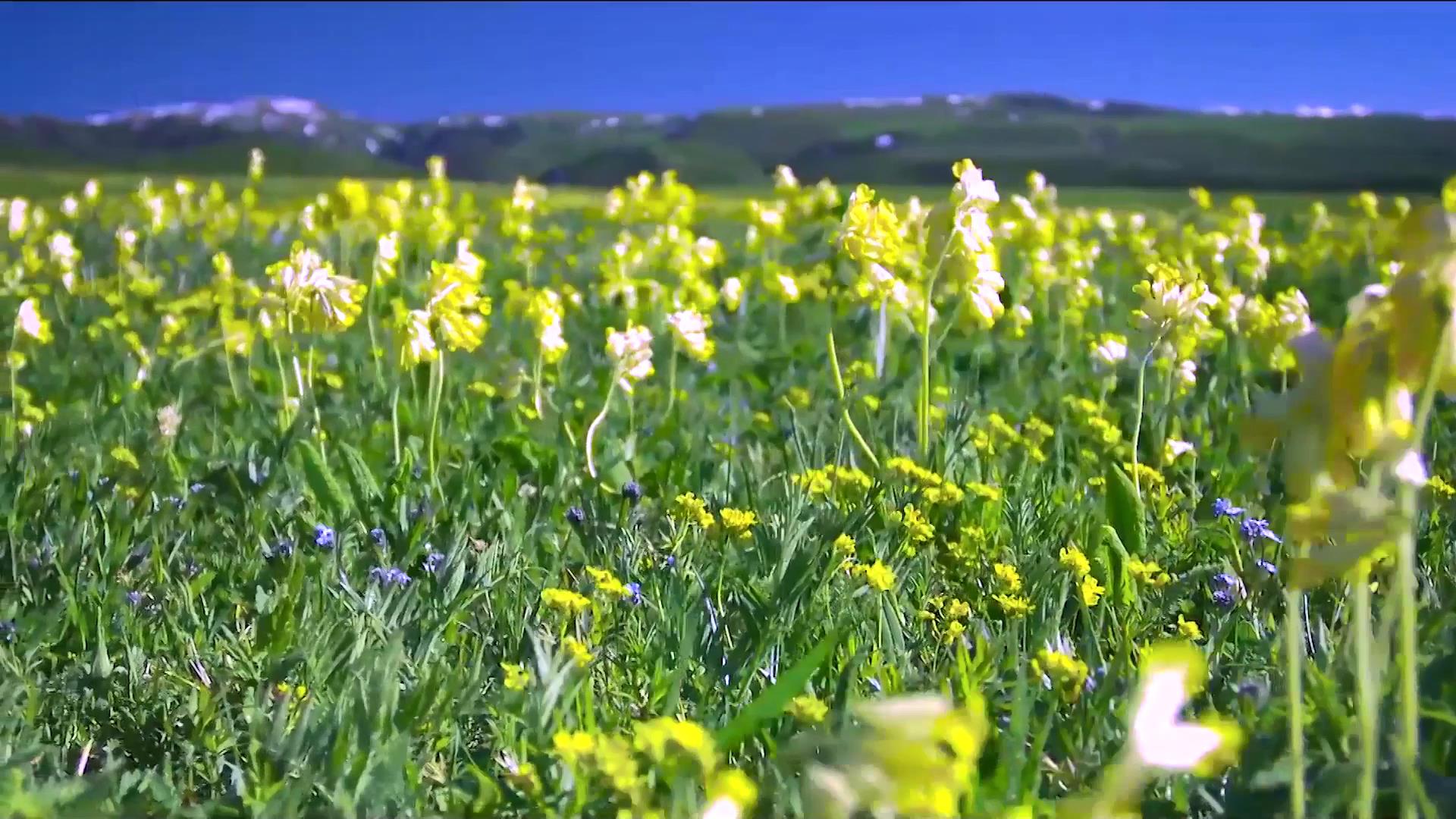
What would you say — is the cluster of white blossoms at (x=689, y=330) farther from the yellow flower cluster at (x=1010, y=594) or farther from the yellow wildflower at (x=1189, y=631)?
the yellow wildflower at (x=1189, y=631)

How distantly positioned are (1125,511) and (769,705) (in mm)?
1256

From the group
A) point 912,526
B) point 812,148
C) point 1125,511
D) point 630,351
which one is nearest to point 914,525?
point 912,526

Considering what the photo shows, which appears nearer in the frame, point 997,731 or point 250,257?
point 997,731

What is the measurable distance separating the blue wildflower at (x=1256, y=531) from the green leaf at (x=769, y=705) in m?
1.07

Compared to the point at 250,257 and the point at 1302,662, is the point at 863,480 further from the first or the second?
the point at 250,257

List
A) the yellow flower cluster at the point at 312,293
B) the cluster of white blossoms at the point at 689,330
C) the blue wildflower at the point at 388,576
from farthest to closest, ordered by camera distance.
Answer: the cluster of white blossoms at the point at 689,330, the yellow flower cluster at the point at 312,293, the blue wildflower at the point at 388,576

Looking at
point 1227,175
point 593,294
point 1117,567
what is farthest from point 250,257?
point 1227,175

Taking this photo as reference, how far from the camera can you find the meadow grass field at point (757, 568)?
119 centimetres

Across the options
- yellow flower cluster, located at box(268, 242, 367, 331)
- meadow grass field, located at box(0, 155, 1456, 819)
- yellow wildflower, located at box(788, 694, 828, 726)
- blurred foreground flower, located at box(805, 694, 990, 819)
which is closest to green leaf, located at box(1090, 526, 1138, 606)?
meadow grass field, located at box(0, 155, 1456, 819)

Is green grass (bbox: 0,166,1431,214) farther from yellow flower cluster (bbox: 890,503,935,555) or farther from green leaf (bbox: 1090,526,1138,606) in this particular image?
green leaf (bbox: 1090,526,1138,606)

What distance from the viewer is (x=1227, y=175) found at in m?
41.2

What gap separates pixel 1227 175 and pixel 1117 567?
43.1 m

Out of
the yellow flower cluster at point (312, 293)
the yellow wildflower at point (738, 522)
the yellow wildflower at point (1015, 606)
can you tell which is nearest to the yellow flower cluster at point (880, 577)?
the yellow wildflower at point (1015, 606)

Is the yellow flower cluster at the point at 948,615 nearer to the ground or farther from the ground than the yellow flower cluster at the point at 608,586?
nearer to the ground
